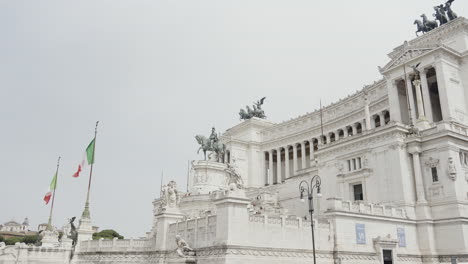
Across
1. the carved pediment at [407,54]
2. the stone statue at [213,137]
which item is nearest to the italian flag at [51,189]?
the stone statue at [213,137]

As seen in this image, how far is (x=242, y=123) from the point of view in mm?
85812

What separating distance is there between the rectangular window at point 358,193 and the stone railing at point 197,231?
765 inches

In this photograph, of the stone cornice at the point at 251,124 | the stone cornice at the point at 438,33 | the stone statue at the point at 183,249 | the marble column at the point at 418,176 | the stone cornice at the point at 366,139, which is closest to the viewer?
Result: the stone statue at the point at 183,249

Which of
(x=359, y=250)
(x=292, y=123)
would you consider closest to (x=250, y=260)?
(x=359, y=250)

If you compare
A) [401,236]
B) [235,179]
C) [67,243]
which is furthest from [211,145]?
[235,179]

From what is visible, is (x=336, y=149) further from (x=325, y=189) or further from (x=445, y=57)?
(x=445, y=57)

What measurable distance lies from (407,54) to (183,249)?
39383mm

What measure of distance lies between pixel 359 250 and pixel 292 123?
5161 cm

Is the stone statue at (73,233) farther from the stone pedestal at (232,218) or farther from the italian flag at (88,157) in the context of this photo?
the stone pedestal at (232,218)

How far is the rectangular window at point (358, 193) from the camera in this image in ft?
132

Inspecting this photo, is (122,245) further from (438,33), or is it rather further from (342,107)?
(342,107)

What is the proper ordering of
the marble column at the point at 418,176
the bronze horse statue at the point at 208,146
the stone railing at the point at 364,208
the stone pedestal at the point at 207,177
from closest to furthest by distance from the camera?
the stone railing at the point at 364,208 < the marble column at the point at 418,176 < the stone pedestal at the point at 207,177 < the bronze horse statue at the point at 208,146

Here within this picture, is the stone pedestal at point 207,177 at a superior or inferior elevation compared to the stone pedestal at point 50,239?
superior

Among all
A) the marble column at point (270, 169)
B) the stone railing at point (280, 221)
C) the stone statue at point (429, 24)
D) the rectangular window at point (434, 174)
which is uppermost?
the stone statue at point (429, 24)
